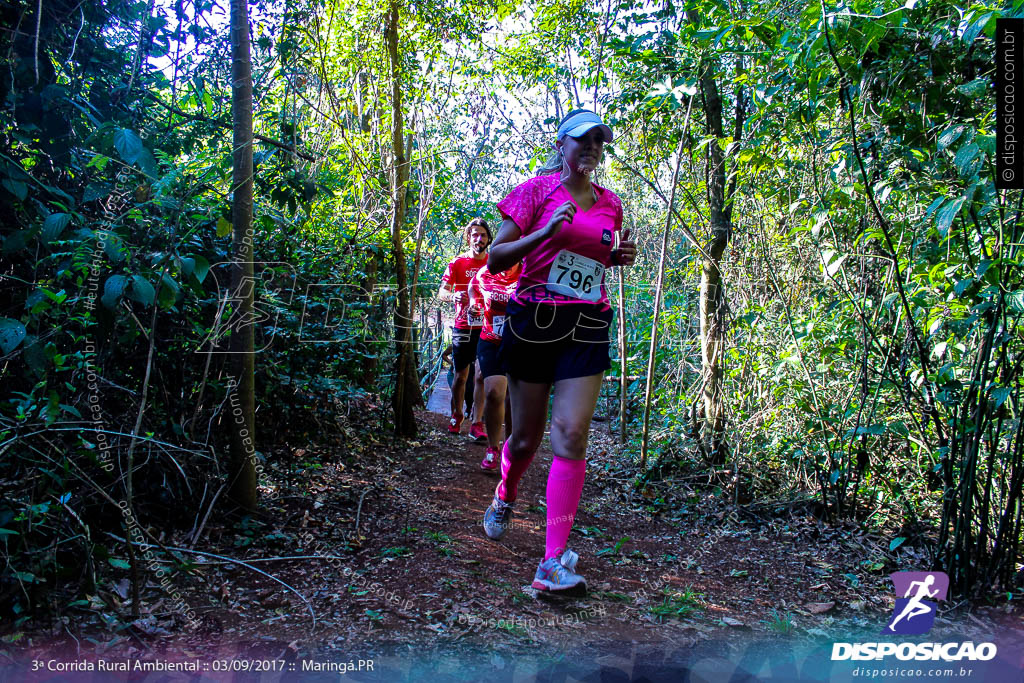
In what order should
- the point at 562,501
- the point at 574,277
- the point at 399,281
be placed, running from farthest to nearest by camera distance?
1. the point at 399,281
2. the point at 574,277
3. the point at 562,501

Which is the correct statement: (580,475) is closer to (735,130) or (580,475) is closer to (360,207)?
(735,130)

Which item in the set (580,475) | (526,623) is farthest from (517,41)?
(526,623)

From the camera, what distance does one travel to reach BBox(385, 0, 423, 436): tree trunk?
5617mm

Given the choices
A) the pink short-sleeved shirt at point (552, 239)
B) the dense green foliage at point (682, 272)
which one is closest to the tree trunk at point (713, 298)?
the dense green foliage at point (682, 272)

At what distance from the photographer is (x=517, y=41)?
280 inches

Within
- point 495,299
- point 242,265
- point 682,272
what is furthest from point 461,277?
point 242,265

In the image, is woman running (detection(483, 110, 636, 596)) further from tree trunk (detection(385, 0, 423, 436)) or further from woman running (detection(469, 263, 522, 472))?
tree trunk (detection(385, 0, 423, 436))

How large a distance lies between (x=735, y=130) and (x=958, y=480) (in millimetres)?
3087

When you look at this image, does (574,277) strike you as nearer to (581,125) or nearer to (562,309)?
(562,309)

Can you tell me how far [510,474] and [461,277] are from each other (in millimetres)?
2786

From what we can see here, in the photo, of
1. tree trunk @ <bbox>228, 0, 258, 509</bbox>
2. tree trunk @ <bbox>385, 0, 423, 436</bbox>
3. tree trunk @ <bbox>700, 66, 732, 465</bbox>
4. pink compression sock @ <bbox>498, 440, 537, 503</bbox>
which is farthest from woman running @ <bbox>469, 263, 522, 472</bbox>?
tree trunk @ <bbox>228, 0, 258, 509</bbox>

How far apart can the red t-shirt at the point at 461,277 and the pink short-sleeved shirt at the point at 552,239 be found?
271 cm

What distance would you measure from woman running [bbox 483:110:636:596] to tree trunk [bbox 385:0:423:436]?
8.65ft

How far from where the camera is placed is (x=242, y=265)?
123 inches
